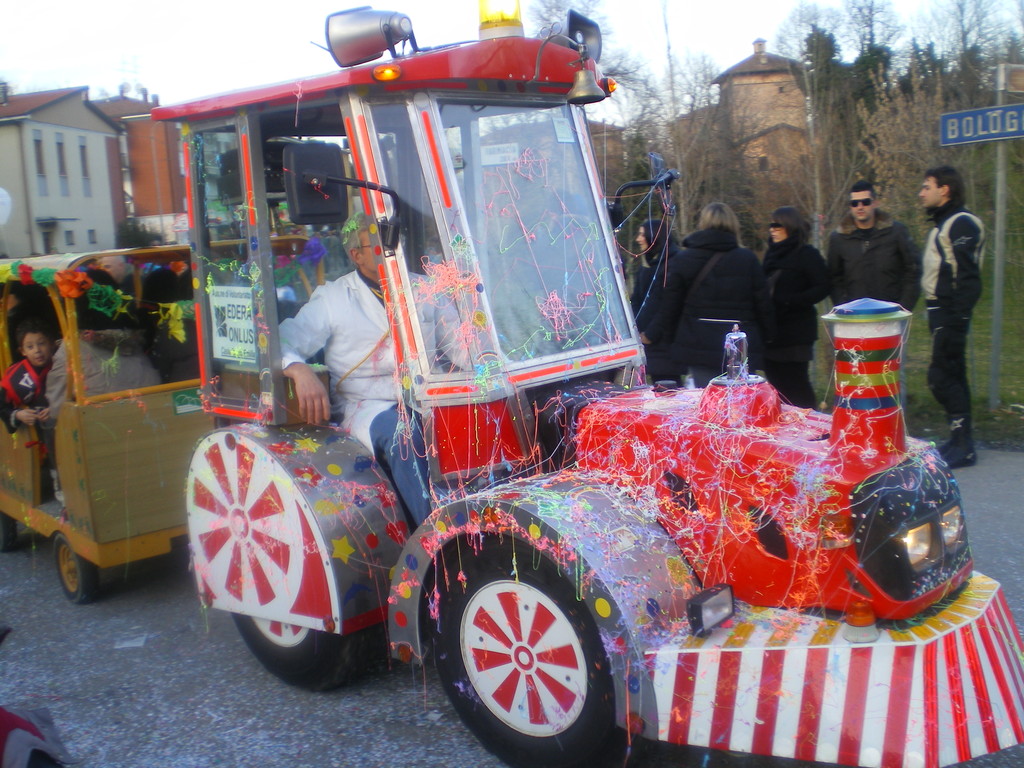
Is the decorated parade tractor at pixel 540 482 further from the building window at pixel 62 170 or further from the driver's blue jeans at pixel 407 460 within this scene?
the building window at pixel 62 170

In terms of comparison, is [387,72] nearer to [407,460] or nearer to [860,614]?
[407,460]

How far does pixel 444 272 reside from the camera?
3107 millimetres

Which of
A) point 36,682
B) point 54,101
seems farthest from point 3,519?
point 54,101

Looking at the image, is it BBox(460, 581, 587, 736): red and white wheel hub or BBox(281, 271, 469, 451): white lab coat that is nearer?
BBox(460, 581, 587, 736): red and white wheel hub

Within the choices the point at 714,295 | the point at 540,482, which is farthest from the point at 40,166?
the point at 540,482

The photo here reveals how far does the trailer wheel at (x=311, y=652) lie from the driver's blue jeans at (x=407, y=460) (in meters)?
0.57

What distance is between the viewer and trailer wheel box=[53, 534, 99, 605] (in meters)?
4.84

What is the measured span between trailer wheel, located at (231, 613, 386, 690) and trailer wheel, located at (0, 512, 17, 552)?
10.2 ft

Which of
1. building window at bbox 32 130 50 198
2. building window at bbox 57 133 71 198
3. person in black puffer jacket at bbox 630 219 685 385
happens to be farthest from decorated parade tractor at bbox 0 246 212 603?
building window at bbox 57 133 71 198

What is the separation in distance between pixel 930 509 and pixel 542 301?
1.50m

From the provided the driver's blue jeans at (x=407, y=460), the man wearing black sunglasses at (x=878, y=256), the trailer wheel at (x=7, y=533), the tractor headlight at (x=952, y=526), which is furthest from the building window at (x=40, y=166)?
the tractor headlight at (x=952, y=526)

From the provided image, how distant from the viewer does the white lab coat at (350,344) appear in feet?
11.7

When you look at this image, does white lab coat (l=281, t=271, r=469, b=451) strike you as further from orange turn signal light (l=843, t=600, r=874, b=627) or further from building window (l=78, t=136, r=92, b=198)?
building window (l=78, t=136, r=92, b=198)

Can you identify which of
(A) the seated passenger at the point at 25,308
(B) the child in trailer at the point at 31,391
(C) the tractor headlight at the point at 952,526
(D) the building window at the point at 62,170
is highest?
(D) the building window at the point at 62,170
